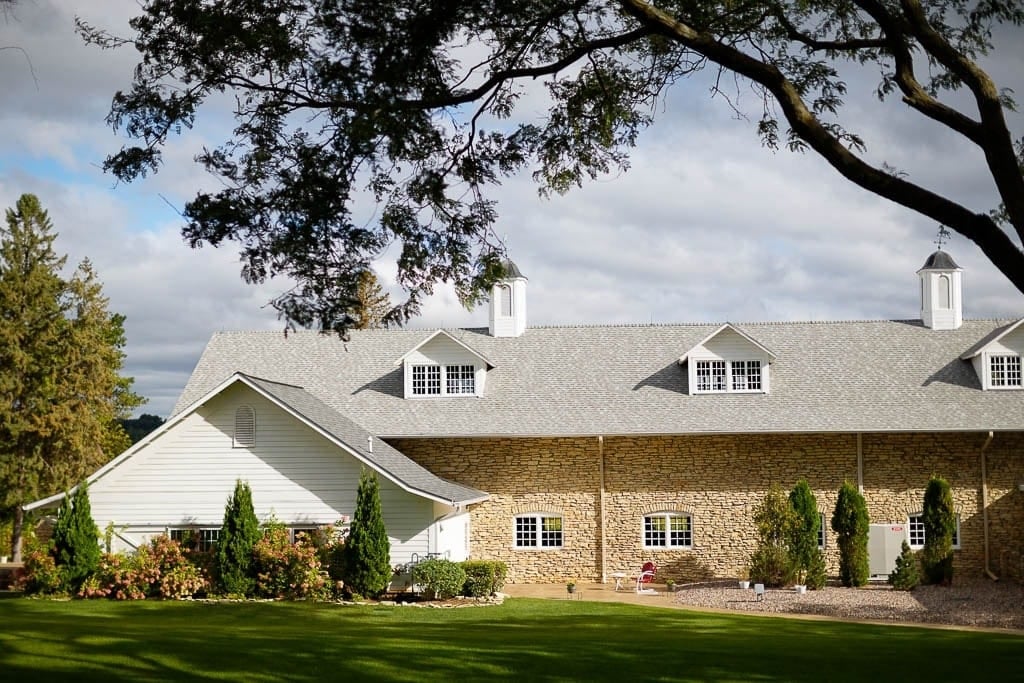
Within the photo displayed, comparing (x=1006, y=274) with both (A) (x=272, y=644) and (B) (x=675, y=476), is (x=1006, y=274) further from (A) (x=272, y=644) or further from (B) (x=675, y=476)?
(B) (x=675, y=476)

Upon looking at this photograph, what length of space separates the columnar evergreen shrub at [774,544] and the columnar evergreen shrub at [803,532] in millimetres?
102

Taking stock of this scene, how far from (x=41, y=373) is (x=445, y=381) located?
1747 centimetres

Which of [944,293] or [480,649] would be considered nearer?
[480,649]

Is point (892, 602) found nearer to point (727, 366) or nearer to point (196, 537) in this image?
point (727, 366)

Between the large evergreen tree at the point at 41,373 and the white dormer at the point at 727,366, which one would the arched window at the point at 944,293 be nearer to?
the white dormer at the point at 727,366

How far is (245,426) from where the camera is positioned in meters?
25.3

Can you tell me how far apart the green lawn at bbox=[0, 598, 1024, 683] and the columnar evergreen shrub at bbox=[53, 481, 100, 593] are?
3.14 meters

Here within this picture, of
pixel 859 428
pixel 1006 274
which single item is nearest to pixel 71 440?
pixel 859 428

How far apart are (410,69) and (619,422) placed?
19.3 metres

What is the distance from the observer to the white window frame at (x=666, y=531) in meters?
29.2

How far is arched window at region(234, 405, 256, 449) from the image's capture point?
82.8 feet

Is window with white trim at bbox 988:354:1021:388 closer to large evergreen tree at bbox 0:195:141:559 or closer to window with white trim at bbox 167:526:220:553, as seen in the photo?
window with white trim at bbox 167:526:220:553

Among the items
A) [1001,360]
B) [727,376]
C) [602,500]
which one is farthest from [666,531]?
[1001,360]

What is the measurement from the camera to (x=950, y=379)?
30484 millimetres
